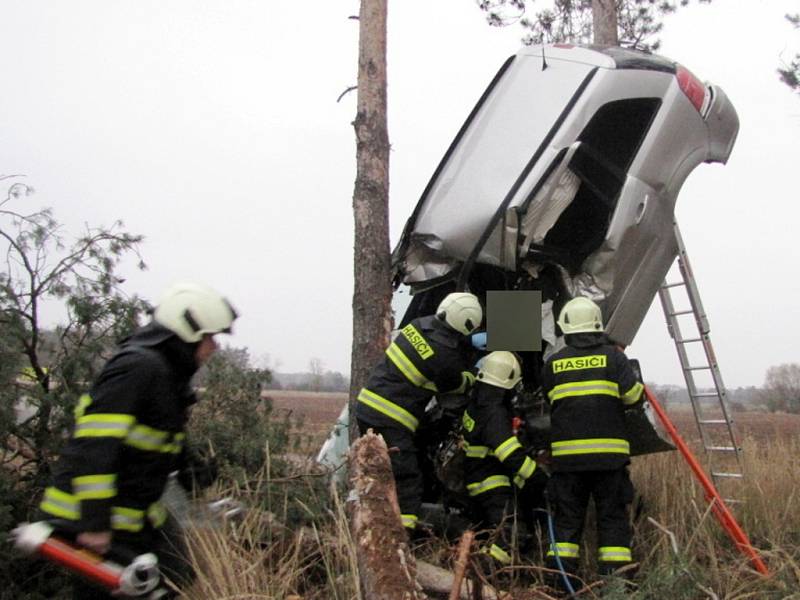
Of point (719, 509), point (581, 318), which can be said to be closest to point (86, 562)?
point (581, 318)

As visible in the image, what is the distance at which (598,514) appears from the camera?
13.3 ft

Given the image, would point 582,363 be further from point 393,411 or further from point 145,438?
point 145,438

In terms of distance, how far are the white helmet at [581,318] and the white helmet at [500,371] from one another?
1.15 ft

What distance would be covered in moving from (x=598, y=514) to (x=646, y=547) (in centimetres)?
54

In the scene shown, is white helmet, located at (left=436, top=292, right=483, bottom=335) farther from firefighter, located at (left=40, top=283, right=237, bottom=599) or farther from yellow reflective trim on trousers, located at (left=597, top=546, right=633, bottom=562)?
firefighter, located at (left=40, top=283, right=237, bottom=599)

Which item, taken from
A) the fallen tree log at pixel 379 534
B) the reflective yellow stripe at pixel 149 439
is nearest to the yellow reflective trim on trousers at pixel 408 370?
the fallen tree log at pixel 379 534

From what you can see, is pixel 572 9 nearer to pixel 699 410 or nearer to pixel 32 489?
pixel 699 410

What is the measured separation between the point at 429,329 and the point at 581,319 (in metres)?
0.81

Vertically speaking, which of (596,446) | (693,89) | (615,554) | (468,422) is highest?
(693,89)

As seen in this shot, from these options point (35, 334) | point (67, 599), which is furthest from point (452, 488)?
point (35, 334)

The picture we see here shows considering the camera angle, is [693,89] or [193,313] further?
[693,89]

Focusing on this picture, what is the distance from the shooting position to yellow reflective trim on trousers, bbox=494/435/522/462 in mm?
4188

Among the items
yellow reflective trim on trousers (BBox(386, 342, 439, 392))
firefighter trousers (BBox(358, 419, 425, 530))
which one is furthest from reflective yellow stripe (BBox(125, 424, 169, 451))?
yellow reflective trim on trousers (BBox(386, 342, 439, 392))

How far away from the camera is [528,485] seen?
14.7 feet
